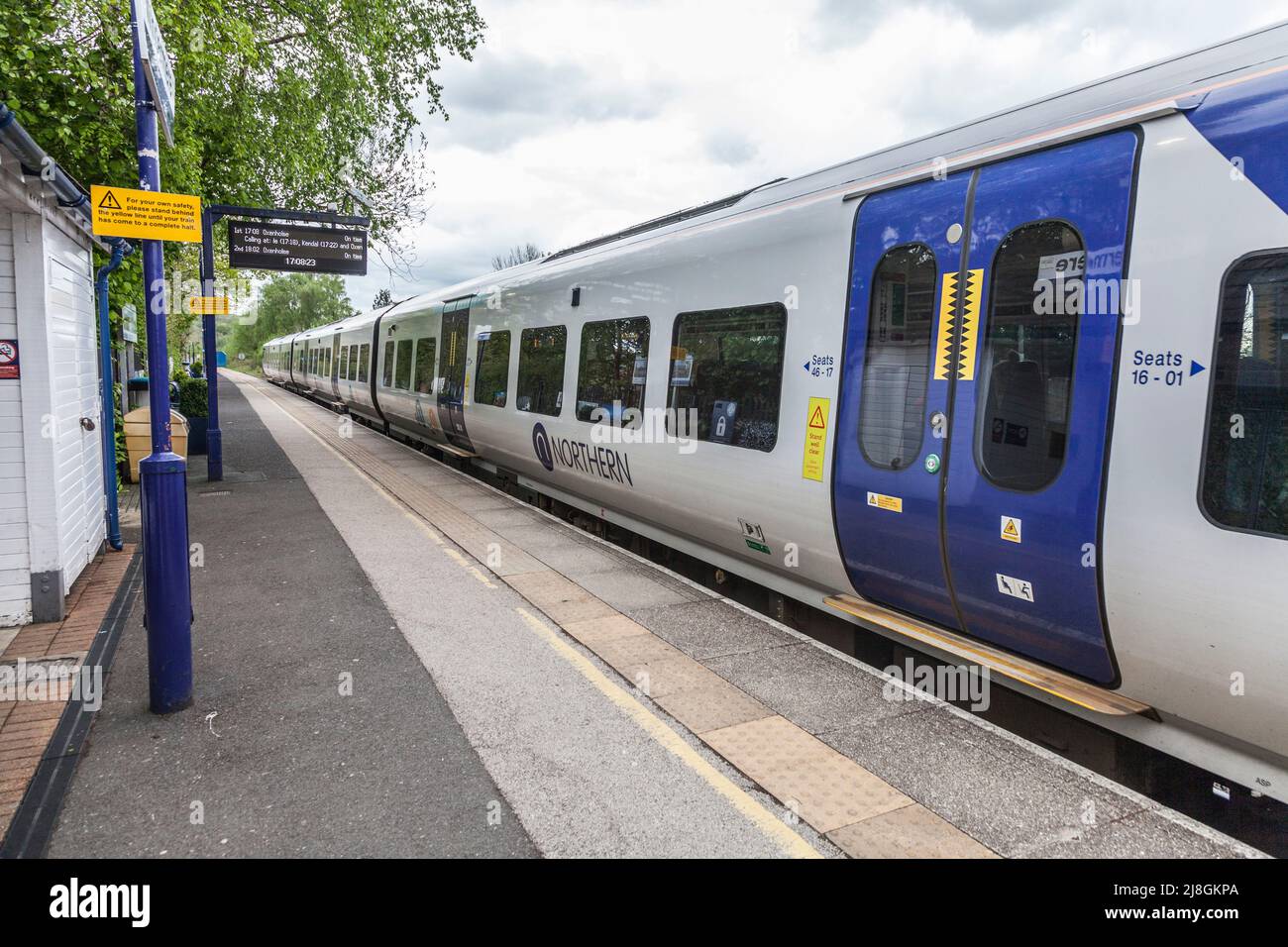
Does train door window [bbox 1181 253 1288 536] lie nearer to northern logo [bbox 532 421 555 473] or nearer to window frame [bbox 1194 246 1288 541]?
window frame [bbox 1194 246 1288 541]

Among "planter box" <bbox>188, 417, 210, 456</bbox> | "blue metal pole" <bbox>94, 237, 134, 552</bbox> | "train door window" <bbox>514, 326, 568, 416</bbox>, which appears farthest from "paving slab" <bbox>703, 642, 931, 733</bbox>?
"planter box" <bbox>188, 417, 210, 456</bbox>

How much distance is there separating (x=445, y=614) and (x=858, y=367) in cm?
324

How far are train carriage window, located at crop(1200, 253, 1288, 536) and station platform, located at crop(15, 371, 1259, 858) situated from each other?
4.14 ft

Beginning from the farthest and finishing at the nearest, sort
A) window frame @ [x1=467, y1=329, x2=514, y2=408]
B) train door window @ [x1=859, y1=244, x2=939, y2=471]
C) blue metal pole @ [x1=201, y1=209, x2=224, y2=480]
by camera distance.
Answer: blue metal pole @ [x1=201, y1=209, x2=224, y2=480], window frame @ [x1=467, y1=329, x2=514, y2=408], train door window @ [x1=859, y1=244, x2=939, y2=471]

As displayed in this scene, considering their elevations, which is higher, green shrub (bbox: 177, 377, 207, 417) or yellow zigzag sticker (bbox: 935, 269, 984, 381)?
yellow zigzag sticker (bbox: 935, 269, 984, 381)

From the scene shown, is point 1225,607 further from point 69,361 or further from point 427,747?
point 69,361

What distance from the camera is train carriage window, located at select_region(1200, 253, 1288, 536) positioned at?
2.76 meters

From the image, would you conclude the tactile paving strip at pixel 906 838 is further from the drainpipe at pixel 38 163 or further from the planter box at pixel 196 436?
the planter box at pixel 196 436

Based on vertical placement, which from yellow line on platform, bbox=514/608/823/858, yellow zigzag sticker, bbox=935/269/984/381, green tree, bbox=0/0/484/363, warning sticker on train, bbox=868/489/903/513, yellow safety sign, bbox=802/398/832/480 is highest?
green tree, bbox=0/0/484/363

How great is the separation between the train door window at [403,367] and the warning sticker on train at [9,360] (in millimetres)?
9851

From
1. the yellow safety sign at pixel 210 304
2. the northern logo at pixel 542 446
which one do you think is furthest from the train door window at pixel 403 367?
the northern logo at pixel 542 446

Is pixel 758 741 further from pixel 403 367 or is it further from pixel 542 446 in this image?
pixel 403 367

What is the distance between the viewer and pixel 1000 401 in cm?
367

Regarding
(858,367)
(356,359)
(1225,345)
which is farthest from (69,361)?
(356,359)
